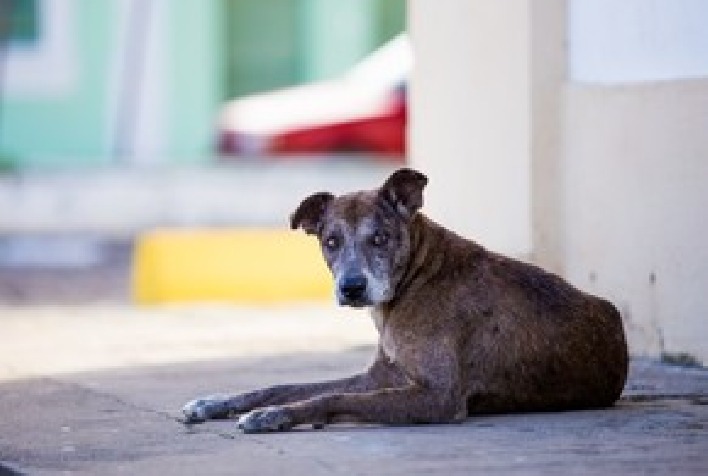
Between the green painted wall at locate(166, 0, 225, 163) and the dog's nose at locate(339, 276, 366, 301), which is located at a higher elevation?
the green painted wall at locate(166, 0, 225, 163)

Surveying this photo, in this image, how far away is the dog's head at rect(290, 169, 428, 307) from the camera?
8.55 metres

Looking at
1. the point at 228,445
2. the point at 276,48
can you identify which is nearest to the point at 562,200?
the point at 228,445

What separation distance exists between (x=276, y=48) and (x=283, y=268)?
40.0ft

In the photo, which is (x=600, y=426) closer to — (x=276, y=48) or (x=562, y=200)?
(x=562, y=200)

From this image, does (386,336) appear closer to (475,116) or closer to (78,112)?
(475,116)

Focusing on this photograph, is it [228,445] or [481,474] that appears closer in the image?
[481,474]

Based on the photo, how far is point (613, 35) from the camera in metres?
11.0

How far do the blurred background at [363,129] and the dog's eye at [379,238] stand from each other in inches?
73.8

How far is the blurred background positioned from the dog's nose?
2050 mm

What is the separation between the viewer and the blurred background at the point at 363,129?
412 inches

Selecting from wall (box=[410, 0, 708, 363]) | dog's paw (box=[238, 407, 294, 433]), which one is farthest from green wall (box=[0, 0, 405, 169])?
dog's paw (box=[238, 407, 294, 433])

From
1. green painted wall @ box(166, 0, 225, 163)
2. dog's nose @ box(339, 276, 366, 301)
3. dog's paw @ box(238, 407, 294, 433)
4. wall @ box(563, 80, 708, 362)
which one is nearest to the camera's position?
dog's paw @ box(238, 407, 294, 433)

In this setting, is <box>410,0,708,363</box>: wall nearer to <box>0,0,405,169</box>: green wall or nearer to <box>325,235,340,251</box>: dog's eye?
<box>325,235,340,251</box>: dog's eye

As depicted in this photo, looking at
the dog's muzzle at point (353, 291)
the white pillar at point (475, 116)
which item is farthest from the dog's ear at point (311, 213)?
the white pillar at point (475, 116)
